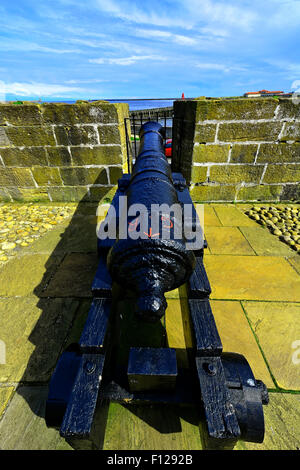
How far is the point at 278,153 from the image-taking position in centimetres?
389

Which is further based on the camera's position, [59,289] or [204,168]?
[204,168]

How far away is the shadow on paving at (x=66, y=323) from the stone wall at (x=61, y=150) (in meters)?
1.22

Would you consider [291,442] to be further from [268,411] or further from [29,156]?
[29,156]

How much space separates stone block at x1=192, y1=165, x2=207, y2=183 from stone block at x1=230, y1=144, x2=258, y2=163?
504mm

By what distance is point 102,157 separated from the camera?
408cm

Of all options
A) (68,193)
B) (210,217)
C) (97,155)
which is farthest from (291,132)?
(68,193)

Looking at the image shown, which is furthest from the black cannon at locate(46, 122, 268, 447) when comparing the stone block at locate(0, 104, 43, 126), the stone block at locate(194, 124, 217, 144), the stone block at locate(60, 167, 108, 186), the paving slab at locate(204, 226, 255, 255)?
the stone block at locate(0, 104, 43, 126)

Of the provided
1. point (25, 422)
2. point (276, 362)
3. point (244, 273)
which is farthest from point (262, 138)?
point (25, 422)

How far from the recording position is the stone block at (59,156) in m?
4.04

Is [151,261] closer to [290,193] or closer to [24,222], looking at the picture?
[24,222]

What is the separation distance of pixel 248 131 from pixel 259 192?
1.14 metres

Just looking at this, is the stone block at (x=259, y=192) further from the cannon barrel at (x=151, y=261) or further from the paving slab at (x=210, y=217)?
the cannon barrel at (x=151, y=261)

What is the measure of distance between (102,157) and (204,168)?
6.08 feet

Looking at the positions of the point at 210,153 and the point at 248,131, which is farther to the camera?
the point at 210,153
